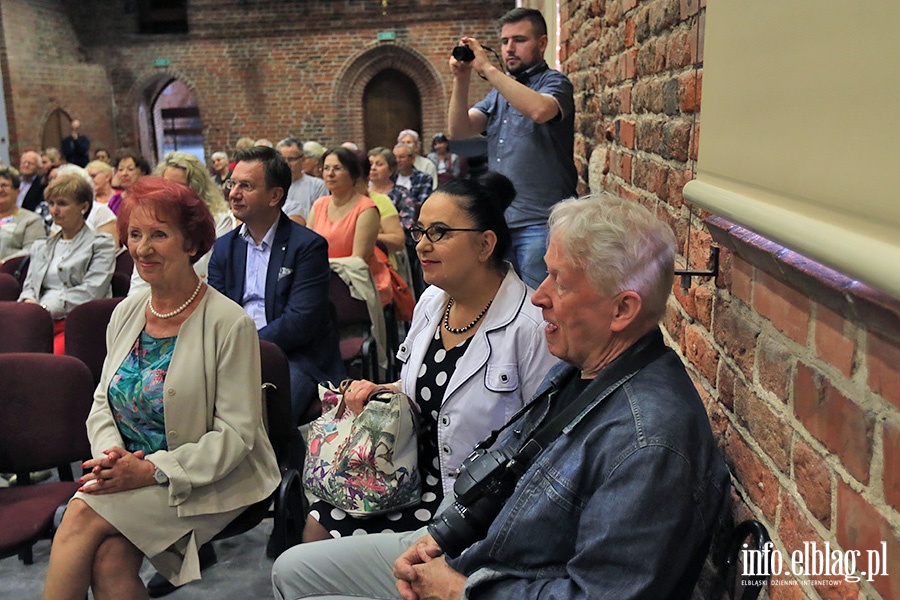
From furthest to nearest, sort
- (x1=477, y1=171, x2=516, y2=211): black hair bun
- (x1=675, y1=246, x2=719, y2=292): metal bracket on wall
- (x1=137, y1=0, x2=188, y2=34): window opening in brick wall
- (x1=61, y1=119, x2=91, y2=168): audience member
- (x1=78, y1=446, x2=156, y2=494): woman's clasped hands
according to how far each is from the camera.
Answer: (x1=137, y1=0, x2=188, y2=34): window opening in brick wall → (x1=61, y1=119, x2=91, y2=168): audience member → (x1=477, y1=171, x2=516, y2=211): black hair bun → (x1=78, y1=446, x2=156, y2=494): woman's clasped hands → (x1=675, y1=246, x2=719, y2=292): metal bracket on wall

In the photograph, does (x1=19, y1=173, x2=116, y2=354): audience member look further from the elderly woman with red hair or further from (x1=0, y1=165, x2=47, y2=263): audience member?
the elderly woman with red hair

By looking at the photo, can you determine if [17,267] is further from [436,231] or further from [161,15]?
[161,15]

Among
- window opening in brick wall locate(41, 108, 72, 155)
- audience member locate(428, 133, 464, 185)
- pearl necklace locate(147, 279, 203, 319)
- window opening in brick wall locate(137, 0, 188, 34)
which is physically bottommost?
pearl necklace locate(147, 279, 203, 319)

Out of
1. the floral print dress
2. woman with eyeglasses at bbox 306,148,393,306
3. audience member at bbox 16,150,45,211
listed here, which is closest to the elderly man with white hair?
the floral print dress

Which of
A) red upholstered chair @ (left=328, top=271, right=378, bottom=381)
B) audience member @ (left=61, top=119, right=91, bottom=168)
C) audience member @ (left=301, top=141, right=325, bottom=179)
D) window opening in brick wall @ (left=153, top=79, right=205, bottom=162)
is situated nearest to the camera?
red upholstered chair @ (left=328, top=271, right=378, bottom=381)

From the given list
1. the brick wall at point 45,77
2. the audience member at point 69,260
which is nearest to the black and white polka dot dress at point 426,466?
the audience member at point 69,260

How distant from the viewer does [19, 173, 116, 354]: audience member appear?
432cm

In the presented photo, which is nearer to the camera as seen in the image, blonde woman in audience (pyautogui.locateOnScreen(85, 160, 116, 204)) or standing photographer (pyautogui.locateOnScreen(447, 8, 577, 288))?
standing photographer (pyautogui.locateOnScreen(447, 8, 577, 288))

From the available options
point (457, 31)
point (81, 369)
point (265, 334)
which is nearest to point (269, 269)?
point (265, 334)

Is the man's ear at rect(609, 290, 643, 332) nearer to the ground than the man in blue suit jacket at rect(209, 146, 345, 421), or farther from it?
farther from it

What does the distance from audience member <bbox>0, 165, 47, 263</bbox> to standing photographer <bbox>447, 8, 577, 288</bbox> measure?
3859mm

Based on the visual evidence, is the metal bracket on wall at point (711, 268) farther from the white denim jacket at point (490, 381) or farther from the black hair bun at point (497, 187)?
the black hair bun at point (497, 187)

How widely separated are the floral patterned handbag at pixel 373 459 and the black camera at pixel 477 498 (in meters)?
0.46

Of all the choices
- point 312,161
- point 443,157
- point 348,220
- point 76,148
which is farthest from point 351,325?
point 76,148
